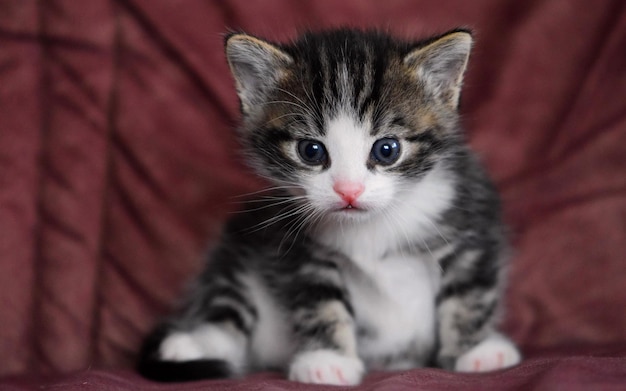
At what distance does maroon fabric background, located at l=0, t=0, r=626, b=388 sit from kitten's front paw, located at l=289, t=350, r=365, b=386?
60 cm

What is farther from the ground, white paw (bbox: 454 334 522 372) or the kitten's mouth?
the kitten's mouth

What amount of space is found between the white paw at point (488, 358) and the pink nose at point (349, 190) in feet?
1.52

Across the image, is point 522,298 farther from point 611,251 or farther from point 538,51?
point 538,51

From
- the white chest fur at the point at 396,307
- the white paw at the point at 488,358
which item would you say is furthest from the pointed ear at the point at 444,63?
the white paw at the point at 488,358

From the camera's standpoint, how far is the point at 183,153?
2.23 meters

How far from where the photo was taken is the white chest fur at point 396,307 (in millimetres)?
1794

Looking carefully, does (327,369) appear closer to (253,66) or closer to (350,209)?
(350,209)

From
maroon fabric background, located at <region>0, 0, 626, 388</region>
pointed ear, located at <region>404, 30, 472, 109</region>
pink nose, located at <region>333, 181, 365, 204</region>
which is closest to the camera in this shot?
pink nose, located at <region>333, 181, 365, 204</region>

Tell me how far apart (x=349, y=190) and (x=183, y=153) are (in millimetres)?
833

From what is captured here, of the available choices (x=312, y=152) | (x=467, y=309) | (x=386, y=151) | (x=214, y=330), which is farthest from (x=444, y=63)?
(x=214, y=330)

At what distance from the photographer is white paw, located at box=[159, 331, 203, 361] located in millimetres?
1801

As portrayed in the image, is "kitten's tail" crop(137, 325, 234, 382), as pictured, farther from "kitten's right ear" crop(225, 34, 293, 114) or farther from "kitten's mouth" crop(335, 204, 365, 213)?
"kitten's right ear" crop(225, 34, 293, 114)

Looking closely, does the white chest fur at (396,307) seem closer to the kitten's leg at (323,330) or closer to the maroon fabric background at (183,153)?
the kitten's leg at (323,330)

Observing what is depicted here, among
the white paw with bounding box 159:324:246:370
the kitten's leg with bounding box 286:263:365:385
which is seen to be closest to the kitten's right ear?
the kitten's leg with bounding box 286:263:365:385
